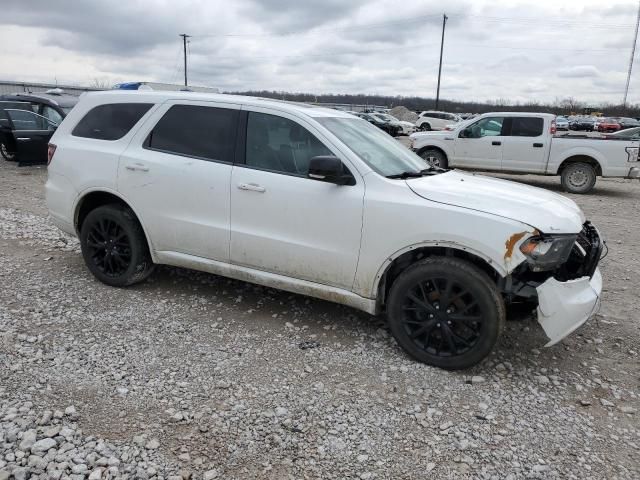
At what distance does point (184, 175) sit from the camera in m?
4.24

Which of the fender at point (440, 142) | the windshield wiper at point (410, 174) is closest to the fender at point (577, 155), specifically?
the fender at point (440, 142)

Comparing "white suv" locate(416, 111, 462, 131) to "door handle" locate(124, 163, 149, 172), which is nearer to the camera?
"door handle" locate(124, 163, 149, 172)

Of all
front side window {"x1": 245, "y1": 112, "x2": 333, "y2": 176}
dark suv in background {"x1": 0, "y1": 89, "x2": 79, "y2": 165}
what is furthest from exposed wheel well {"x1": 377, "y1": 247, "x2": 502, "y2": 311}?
dark suv in background {"x1": 0, "y1": 89, "x2": 79, "y2": 165}

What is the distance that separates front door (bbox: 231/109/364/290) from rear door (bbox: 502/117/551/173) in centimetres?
Answer: 994

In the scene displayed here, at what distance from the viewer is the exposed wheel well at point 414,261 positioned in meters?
3.51

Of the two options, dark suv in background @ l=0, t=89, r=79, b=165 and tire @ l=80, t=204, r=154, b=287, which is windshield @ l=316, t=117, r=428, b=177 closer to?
tire @ l=80, t=204, r=154, b=287

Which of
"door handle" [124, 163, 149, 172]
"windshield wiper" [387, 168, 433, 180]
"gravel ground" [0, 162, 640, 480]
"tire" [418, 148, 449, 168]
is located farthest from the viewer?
"tire" [418, 148, 449, 168]

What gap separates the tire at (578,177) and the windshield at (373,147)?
913 centimetres

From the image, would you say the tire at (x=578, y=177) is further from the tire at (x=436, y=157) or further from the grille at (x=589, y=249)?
the grille at (x=589, y=249)

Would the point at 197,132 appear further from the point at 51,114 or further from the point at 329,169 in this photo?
the point at 51,114

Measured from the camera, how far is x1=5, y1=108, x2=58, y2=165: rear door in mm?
11281

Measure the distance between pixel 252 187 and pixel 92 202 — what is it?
1926mm

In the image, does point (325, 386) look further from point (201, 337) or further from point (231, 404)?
point (201, 337)

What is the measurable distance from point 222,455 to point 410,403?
1223mm
